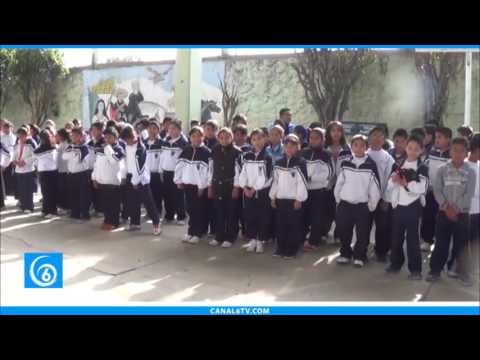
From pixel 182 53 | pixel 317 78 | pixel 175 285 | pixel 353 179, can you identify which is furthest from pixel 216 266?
pixel 317 78

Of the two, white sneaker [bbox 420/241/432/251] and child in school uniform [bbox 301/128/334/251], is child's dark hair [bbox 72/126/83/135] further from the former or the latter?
white sneaker [bbox 420/241/432/251]

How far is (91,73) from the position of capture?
168 inches

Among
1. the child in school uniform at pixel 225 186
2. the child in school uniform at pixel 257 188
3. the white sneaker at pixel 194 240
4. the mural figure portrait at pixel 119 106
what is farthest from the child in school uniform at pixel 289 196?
the mural figure portrait at pixel 119 106

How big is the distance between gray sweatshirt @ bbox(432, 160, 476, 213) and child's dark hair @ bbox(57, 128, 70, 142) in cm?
343

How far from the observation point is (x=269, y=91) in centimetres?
516

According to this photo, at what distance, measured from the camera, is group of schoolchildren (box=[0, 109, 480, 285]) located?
138 inches

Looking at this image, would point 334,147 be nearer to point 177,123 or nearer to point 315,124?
point 315,124

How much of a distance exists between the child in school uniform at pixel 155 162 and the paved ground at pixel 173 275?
4.15ft

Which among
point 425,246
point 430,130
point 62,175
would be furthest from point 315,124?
point 62,175

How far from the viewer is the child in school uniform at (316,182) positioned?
13.5ft

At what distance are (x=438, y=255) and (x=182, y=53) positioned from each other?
241 centimetres

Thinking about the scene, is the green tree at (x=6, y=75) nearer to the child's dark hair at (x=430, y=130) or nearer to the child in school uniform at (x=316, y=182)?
the child in school uniform at (x=316, y=182)

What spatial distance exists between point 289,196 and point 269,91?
1651 millimetres

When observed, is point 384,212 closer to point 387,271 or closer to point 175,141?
point 387,271
